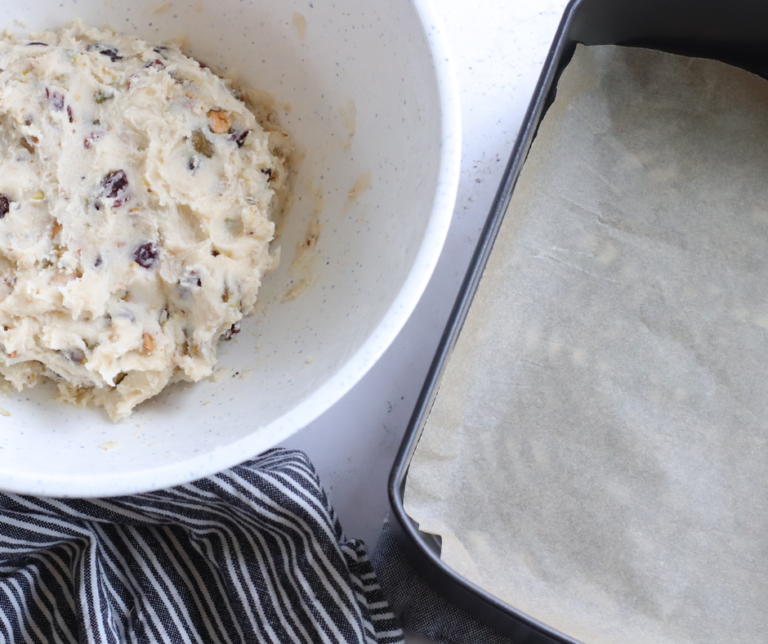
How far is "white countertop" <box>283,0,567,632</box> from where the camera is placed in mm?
971

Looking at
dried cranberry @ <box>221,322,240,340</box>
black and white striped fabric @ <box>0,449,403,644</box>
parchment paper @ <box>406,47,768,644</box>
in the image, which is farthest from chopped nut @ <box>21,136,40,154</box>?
parchment paper @ <box>406,47,768,644</box>

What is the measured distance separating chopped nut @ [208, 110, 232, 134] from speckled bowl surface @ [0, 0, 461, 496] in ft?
0.32

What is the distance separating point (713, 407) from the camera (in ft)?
3.11

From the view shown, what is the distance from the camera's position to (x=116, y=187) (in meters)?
0.76

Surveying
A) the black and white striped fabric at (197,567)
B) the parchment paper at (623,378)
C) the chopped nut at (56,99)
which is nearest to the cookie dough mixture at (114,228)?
the chopped nut at (56,99)

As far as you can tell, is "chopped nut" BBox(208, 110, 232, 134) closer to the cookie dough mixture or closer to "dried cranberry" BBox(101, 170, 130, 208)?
the cookie dough mixture

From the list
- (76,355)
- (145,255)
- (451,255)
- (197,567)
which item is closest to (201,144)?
(145,255)

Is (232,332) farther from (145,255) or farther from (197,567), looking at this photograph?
(197,567)

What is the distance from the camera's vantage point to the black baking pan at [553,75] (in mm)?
811

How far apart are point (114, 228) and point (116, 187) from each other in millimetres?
44

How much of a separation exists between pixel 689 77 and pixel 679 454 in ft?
1.66

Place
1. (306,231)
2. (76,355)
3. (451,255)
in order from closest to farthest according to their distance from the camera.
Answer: (76,355) → (306,231) → (451,255)

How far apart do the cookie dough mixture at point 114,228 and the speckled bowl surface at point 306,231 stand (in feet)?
0.14

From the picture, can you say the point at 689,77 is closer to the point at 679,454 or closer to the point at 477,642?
the point at 679,454
